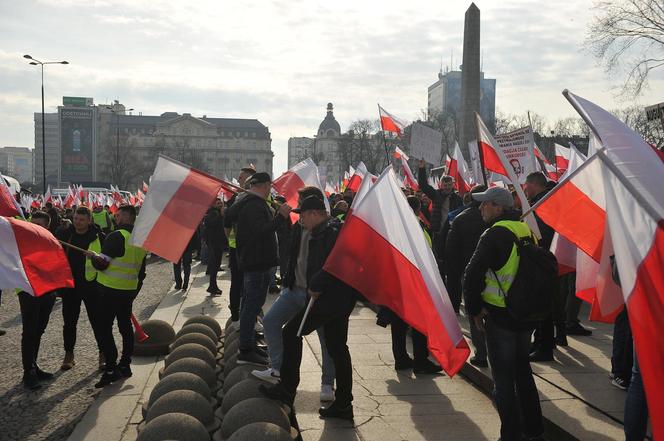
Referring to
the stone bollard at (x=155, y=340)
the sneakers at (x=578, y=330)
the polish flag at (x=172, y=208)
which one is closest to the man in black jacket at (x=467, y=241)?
the sneakers at (x=578, y=330)

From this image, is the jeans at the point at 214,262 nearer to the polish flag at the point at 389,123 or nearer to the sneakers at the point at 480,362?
the polish flag at the point at 389,123

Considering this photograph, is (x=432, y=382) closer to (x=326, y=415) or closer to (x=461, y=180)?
(x=326, y=415)

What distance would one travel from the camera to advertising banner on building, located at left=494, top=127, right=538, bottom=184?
32.6 ft

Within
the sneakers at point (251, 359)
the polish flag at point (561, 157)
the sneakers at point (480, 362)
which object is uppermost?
the polish flag at point (561, 157)

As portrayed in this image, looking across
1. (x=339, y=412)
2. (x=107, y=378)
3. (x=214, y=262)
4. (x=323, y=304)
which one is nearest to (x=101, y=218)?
(x=214, y=262)

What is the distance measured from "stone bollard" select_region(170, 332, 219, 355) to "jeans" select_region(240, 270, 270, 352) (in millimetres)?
533

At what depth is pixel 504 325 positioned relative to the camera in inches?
188

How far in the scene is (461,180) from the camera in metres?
14.1

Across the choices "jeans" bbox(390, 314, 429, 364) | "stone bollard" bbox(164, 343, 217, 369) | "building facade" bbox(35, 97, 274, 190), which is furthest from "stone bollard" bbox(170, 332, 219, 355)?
"building facade" bbox(35, 97, 274, 190)

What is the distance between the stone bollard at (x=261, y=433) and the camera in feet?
14.0

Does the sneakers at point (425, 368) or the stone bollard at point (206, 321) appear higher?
the stone bollard at point (206, 321)

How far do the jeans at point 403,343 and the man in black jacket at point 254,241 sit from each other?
1434mm

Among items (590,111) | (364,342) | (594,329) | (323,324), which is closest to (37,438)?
(323,324)

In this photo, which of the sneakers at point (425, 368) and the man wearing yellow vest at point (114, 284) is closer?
the man wearing yellow vest at point (114, 284)
